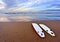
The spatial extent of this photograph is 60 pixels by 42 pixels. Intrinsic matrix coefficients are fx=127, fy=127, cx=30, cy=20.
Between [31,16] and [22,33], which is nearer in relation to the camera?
[22,33]

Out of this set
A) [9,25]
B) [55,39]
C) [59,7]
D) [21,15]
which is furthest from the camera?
[59,7]

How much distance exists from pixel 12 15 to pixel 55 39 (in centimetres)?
83

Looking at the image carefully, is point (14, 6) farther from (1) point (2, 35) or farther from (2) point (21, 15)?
(1) point (2, 35)

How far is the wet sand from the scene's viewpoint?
0.74 metres

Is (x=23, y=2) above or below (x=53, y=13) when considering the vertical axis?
above

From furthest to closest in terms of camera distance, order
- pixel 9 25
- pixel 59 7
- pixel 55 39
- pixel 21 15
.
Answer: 1. pixel 59 7
2. pixel 21 15
3. pixel 9 25
4. pixel 55 39

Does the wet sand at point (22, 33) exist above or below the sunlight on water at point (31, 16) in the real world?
above

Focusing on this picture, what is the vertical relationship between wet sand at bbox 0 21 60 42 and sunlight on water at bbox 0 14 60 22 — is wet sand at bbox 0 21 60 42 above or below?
above

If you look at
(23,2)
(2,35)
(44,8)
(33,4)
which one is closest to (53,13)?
(44,8)

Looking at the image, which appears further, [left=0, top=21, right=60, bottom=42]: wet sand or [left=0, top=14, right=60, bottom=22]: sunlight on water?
[left=0, top=14, right=60, bottom=22]: sunlight on water

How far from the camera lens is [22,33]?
83cm

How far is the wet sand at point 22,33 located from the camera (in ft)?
2.44

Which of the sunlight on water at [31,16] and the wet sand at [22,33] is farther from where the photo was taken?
the sunlight on water at [31,16]

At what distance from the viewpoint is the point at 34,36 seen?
0.79 metres
